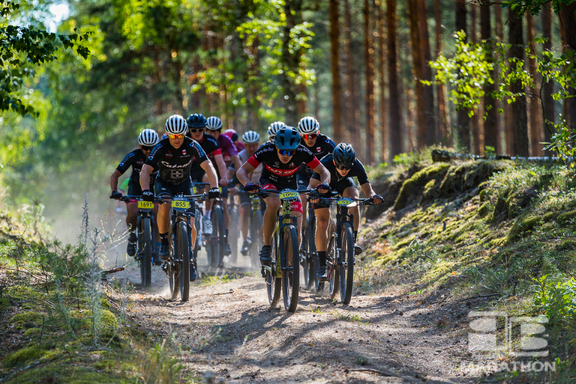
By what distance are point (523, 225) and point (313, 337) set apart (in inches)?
160

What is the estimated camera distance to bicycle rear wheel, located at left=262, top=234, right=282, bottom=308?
7566mm

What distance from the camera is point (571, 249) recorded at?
7.21 meters

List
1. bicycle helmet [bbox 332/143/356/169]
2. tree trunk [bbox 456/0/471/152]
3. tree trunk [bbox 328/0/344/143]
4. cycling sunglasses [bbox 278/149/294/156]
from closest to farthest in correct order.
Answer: cycling sunglasses [bbox 278/149/294/156], bicycle helmet [bbox 332/143/356/169], tree trunk [bbox 456/0/471/152], tree trunk [bbox 328/0/344/143]

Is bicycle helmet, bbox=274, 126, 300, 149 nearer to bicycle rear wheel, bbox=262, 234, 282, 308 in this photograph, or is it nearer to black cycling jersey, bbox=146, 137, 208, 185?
bicycle rear wheel, bbox=262, 234, 282, 308

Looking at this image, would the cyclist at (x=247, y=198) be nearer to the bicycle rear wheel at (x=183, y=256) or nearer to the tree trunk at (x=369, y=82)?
the bicycle rear wheel at (x=183, y=256)

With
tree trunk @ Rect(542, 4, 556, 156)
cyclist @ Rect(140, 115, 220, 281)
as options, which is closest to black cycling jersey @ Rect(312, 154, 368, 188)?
cyclist @ Rect(140, 115, 220, 281)

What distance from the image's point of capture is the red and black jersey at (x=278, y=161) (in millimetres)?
8031

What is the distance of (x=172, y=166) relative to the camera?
908 centimetres

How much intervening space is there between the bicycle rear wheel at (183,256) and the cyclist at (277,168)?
119cm

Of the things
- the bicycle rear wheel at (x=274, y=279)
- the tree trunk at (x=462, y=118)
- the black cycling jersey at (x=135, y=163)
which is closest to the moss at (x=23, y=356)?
the bicycle rear wheel at (x=274, y=279)

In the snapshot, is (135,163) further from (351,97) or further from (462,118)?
(351,97)

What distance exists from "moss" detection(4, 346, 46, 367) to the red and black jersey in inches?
150

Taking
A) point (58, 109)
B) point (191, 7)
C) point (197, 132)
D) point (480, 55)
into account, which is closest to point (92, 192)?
point (58, 109)

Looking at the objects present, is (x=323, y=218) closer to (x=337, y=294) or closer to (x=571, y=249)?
(x=337, y=294)
